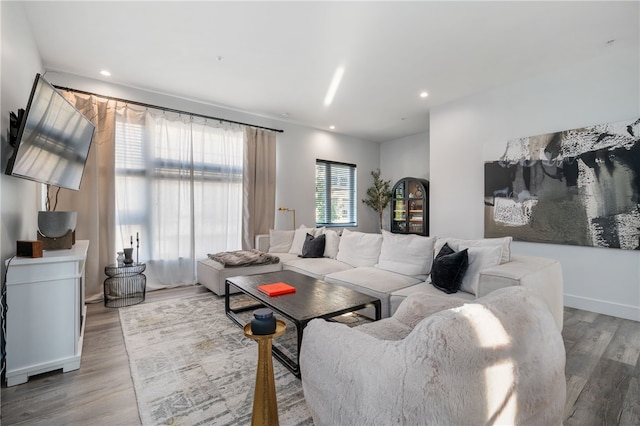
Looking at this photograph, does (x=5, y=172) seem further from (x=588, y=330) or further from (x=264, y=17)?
(x=588, y=330)

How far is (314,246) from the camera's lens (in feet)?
13.0

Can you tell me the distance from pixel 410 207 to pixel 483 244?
3113 millimetres

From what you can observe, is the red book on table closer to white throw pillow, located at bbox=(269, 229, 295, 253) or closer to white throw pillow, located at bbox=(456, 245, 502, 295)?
white throw pillow, located at bbox=(456, 245, 502, 295)

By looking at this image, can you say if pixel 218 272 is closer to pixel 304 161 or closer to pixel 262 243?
pixel 262 243

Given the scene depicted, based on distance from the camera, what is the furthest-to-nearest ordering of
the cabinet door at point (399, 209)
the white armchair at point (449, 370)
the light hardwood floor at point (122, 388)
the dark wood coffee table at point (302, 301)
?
the cabinet door at point (399, 209) < the dark wood coffee table at point (302, 301) < the light hardwood floor at point (122, 388) < the white armchair at point (449, 370)

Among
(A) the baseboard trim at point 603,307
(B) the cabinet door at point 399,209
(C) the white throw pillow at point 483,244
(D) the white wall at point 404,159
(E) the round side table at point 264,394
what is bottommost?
(A) the baseboard trim at point 603,307

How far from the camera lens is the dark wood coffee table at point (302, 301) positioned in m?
1.90

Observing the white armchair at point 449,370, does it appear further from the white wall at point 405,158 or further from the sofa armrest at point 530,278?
the white wall at point 405,158

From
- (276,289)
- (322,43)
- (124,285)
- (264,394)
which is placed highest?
(322,43)

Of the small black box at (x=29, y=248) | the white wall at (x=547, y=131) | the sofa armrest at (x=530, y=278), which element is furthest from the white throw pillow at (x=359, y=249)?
the small black box at (x=29, y=248)

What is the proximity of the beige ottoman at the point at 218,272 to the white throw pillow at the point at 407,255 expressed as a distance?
152 cm

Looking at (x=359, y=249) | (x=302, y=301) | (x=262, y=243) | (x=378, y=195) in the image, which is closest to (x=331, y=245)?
(x=359, y=249)

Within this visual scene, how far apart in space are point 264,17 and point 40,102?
1.73m

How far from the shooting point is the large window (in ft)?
19.3
